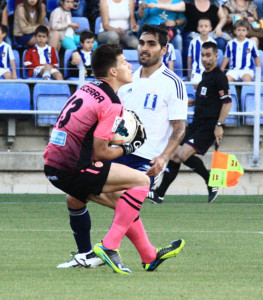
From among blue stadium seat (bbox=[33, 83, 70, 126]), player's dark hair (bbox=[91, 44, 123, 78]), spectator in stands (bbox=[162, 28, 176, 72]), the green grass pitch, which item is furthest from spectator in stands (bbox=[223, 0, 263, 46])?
player's dark hair (bbox=[91, 44, 123, 78])

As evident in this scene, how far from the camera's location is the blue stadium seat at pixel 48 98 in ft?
48.5

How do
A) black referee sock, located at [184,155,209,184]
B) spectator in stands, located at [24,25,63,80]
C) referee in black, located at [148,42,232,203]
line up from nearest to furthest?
referee in black, located at [148,42,232,203], black referee sock, located at [184,155,209,184], spectator in stands, located at [24,25,63,80]

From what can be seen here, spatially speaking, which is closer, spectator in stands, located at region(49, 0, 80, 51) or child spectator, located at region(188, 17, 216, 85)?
child spectator, located at region(188, 17, 216, 85)

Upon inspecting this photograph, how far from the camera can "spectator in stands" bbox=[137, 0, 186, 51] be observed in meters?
16.1

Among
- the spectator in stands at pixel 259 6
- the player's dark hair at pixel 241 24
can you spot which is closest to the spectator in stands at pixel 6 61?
the player's dark hair at pixel 241 24

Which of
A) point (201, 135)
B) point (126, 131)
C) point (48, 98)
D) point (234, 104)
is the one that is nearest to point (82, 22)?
point (48, 98)

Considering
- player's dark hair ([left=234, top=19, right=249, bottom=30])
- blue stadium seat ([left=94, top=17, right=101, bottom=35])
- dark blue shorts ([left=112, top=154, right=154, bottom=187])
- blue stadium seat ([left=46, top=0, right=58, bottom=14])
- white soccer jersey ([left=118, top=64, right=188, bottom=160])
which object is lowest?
blue stadium seat ([left=94, top=17, right=101, bottom=35])

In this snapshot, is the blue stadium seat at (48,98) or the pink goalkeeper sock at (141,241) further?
the blue stadium seat at (48,98)

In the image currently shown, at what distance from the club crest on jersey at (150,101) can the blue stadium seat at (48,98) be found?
689 cm

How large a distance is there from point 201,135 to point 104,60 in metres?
6.74

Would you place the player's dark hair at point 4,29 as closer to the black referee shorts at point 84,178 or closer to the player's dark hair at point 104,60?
the player's dark hair at point 104,60

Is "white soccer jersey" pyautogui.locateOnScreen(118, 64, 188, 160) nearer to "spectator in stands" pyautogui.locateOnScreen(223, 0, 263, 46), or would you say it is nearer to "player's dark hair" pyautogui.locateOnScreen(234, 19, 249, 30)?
"player's dark hair" pyautogui.locateOnScreen(234, 19, 249, 30)

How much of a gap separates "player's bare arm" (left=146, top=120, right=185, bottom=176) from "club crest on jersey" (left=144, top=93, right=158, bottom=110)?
0.22 meters

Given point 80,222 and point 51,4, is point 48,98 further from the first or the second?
point 80,222
